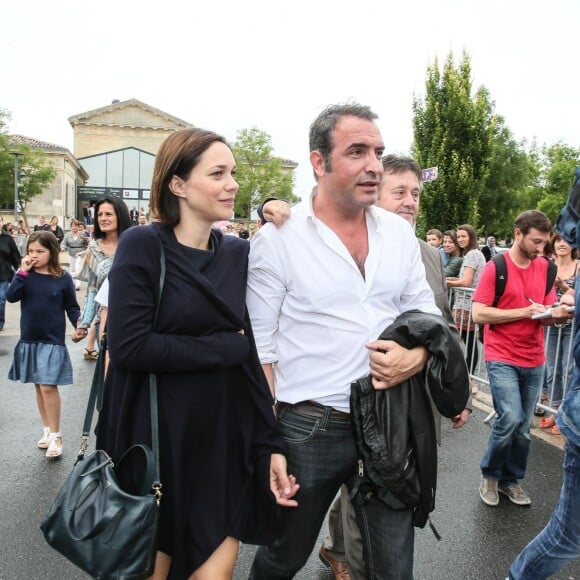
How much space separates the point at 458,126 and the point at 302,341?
19918mm

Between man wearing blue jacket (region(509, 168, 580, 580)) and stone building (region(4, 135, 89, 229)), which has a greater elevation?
stone building (region(4, 135, 89, 229))

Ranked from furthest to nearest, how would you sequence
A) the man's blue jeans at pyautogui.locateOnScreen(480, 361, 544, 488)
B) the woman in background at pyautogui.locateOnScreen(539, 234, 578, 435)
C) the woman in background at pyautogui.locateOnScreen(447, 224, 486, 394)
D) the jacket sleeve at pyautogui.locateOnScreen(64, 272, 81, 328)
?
the woman in background at pyautogui.locateOnScreen(447, 224, 486, 394) → the woman in background at pyautogui.locateOnScreen(539, 234, 578, 435) → the jacket sleeve at pyautogui.locateOnScreen(64, 272, 81, 328) → the man's blue jeans at pyautogui.locateOnScreen(480, 361, 544, 488)

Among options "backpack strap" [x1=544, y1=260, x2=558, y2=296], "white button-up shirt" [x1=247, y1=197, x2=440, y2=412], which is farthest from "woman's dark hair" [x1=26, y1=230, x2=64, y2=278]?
"backpack strap" [x1=544, y1=260, x2=558, y2=296]

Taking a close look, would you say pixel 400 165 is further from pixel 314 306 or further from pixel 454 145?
pixel 454 145

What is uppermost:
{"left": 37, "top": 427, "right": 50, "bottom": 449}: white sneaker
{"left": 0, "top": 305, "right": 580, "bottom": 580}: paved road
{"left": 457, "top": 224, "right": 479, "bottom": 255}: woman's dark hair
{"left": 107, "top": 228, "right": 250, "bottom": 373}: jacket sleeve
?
{"left": 457, "top": 224, "right": 479, "bottom": 255}: woman's dark hair

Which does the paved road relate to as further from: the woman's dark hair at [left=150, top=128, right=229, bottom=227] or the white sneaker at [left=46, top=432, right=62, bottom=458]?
the woman's dark hair at [left=150, top=128, right=229, bottom=227]

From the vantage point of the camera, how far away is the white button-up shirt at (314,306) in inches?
85.3

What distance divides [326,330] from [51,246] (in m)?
3.67

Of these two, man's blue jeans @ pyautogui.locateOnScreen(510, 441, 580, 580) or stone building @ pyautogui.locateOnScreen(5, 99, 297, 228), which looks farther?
stone building @ pyautogui.locateOnScreen(5, 99, 297, 228)

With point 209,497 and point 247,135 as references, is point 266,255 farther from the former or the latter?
point 247,135

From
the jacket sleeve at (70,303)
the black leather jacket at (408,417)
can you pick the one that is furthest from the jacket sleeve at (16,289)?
the black leather jacket at (408,417)

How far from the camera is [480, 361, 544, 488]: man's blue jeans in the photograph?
12.6 ft

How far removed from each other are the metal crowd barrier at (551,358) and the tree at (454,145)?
1319 cm

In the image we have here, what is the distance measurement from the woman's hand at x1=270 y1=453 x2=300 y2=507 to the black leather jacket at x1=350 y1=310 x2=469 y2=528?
0.89ft
